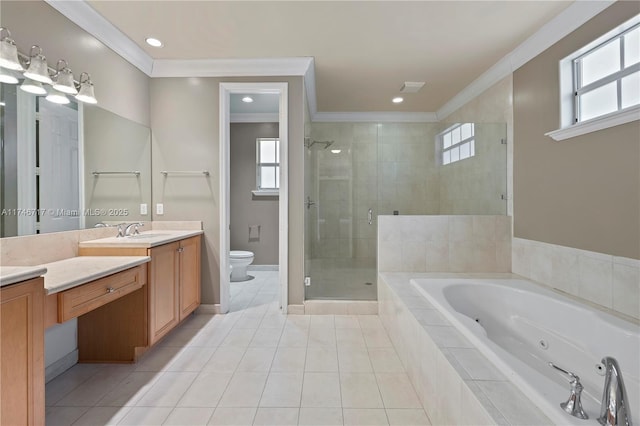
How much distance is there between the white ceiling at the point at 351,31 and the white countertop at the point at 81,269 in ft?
5.87

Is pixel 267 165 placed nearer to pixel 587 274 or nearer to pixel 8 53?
pixel 8 53

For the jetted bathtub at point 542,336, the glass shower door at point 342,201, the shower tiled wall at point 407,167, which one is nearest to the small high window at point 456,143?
the shower tiled wall at point 407,167

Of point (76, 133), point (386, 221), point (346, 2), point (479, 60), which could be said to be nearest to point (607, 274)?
point (386, 221)

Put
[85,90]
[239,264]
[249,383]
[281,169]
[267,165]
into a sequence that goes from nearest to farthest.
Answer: [249,383] < [85,90] < [281,169] < [239,264] < [267,165]

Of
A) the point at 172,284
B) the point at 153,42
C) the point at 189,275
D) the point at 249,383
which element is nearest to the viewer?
the point at 249,383

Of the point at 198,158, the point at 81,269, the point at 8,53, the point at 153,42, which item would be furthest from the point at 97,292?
the point at 153,42

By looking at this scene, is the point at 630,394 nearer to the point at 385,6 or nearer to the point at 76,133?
the point at 385,6

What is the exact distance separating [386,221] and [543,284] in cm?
137

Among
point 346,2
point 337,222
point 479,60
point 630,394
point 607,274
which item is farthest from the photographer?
point 337,222

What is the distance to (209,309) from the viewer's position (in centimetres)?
287

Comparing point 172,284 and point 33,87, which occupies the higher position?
point 33,87

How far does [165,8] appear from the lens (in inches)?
79.9

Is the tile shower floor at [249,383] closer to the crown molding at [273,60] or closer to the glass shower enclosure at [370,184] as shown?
the glass shower enclosure at [370,184]

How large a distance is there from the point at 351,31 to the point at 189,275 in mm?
2545
